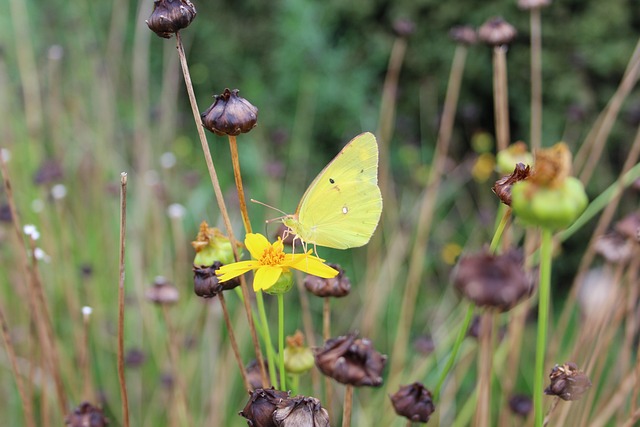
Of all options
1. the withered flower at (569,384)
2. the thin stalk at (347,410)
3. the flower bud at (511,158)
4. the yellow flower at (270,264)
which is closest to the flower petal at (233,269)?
the yellow flower at (270,264)

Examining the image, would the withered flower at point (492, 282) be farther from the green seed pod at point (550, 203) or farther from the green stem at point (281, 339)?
the green stem at point (281, 339)

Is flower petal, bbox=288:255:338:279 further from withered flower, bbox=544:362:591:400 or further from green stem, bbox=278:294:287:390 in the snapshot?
withered flower, bbox=544:362:591:400

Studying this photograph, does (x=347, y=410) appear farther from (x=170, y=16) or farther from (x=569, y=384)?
(x=170, y=16)

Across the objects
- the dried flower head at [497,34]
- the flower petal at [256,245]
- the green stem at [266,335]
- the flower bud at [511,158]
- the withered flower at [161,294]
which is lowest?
the green stem at [266,335]

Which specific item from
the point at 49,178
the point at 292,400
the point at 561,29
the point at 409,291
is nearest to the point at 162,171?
the point at 49,178

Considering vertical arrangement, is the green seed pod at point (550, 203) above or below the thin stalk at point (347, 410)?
above

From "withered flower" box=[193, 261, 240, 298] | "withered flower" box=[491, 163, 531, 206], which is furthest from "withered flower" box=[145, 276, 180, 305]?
"withered flower" box=[491, 163, 531, 206]
